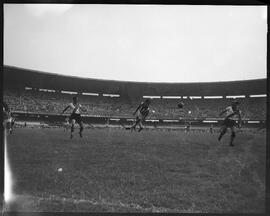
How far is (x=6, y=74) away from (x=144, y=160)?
2651cm

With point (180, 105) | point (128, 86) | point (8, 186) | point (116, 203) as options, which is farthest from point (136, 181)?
point (128, 86)

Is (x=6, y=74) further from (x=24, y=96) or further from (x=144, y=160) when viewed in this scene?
A: (x=144, y=160)

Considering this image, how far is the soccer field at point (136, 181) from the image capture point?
6.16 m

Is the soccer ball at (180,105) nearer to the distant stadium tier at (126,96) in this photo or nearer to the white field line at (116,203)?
the distant stadium tier at (126,96)

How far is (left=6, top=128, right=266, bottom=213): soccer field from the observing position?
6160 mm

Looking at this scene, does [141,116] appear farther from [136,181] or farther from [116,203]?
[116,203]

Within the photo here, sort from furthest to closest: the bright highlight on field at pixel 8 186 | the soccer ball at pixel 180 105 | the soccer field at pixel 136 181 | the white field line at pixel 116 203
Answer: the soccer ball at pixel 180 105, the bright highlight on field at pixel 8 186, the soccer field at pixel 136 181, the white field line at pixel 116 203

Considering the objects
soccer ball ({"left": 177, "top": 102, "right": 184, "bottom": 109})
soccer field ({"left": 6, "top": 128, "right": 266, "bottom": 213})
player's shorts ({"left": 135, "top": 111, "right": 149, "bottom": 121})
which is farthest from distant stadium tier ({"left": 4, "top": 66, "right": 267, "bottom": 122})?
soccer field ({"left": 6, "top": 128, "right": 266, "bottom": 213})

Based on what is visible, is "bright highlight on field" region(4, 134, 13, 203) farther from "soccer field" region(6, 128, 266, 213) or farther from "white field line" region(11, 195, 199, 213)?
"white field line" region(11, 195, 199, 213)

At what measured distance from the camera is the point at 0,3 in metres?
7.61

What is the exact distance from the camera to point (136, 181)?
7.20m

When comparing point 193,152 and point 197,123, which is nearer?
point 193,152

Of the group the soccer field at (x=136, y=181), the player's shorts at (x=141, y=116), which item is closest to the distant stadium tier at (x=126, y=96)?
the player's shorts at (x=141, y=116)

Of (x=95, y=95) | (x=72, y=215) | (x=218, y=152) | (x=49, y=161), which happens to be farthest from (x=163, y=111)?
(x=72, y=215)
